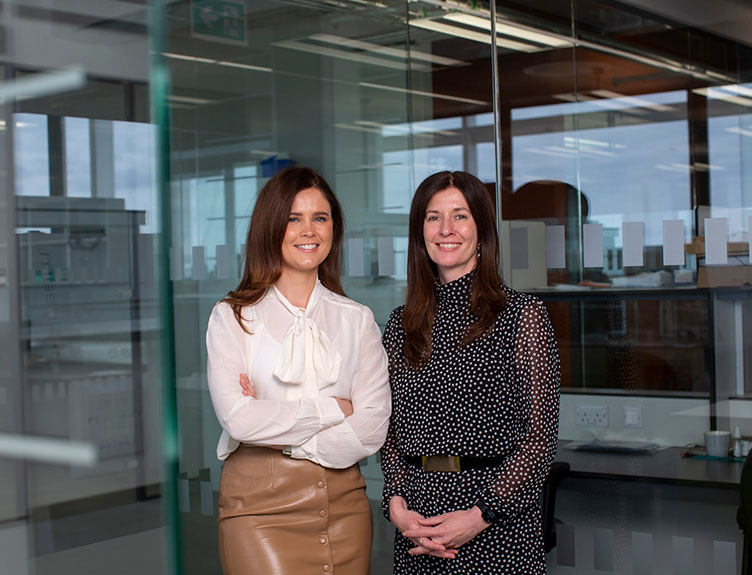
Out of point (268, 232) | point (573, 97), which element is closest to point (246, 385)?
point (268, 232)

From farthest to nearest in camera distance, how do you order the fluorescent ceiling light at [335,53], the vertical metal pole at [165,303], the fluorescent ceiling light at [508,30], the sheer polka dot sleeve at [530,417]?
the fluorescent ceiling light at [335,53] < the vertical metal pole at [165,303] < the fluorescent ceiling light at [508,30] < the sheer polka dot sleeve at [530,417]

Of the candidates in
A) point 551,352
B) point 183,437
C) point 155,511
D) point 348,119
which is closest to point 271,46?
point 348,119

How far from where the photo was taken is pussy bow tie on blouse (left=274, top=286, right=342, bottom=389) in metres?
2.32

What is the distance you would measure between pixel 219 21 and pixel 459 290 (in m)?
1.96

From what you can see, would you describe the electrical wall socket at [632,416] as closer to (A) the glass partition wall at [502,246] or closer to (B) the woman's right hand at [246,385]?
(A) the glass partition wall at [502,246]

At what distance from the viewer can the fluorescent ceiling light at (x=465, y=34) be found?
3.40 m

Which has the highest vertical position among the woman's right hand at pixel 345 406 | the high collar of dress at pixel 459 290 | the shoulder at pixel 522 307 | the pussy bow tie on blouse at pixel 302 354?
the high collar of dress at pixel 459 290

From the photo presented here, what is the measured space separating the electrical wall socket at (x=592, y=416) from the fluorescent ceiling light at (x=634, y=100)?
98 cm

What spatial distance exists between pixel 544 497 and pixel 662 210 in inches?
40.8

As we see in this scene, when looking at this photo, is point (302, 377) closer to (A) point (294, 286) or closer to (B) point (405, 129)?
(A) point (294, 286)

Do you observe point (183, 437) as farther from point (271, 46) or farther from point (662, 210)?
point (662, 210)

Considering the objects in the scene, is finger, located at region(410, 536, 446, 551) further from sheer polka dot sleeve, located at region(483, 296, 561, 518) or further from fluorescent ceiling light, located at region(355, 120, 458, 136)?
fluorescent ceiling light, located at region(355, 120, 458, 136)

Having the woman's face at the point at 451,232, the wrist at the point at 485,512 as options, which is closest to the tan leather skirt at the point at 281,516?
the wrist at the point at 485,512

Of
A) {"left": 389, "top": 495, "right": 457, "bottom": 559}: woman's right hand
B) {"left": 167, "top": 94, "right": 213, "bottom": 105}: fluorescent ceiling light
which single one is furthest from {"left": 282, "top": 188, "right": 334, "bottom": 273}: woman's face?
{"left": 167, "top": 94, "right": 213, "bottom": 105}: fluorescent ceiling light
